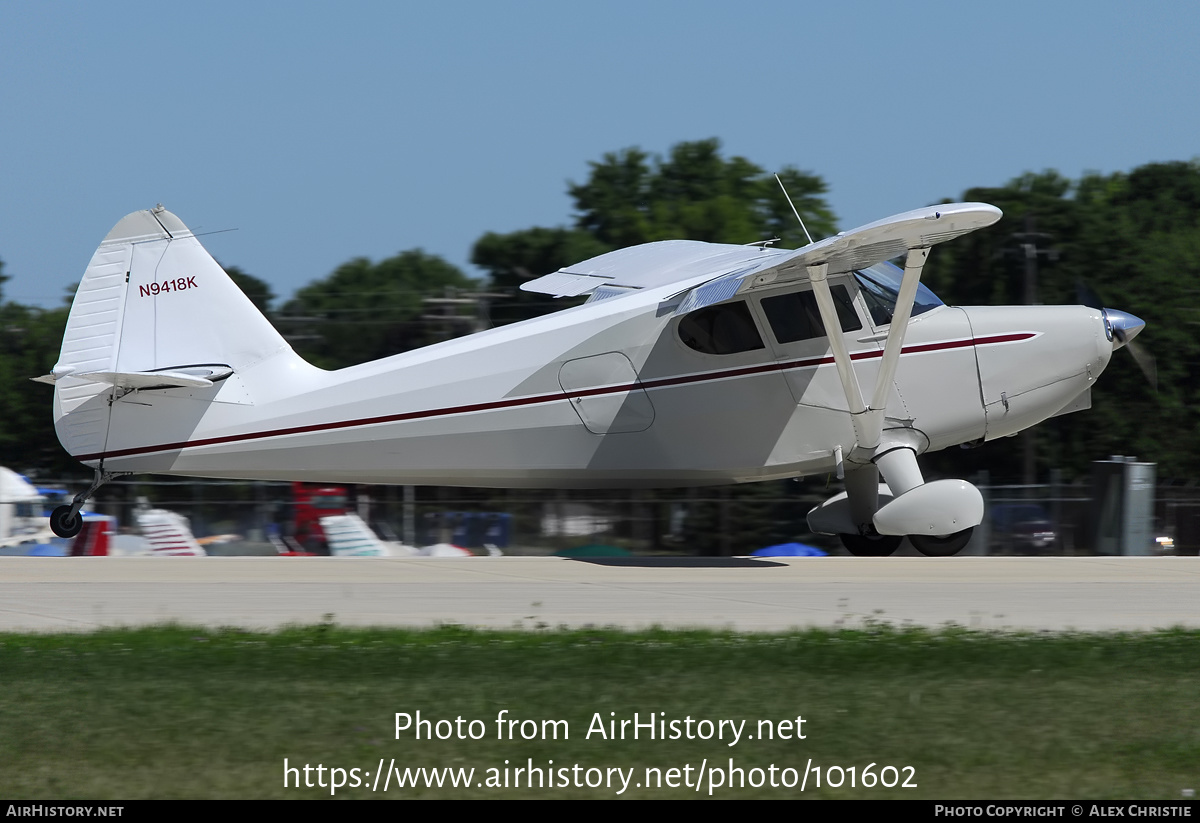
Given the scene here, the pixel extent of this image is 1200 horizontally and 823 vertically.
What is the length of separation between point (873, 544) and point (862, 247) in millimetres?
3348

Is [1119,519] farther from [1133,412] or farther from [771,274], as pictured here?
[1133,412]

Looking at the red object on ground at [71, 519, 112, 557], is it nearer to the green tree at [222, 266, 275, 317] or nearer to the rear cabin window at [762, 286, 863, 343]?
the rear cabin window at [762, 286, 863, 343]

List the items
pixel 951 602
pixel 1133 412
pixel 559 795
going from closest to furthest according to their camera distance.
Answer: pixel 559 795
pixel 951 602
pixel 1133 412

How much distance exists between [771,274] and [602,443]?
2171 mm

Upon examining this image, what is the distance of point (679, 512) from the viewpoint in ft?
101

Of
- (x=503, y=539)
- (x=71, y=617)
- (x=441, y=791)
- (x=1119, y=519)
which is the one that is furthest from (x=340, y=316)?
(x=441, y=791)

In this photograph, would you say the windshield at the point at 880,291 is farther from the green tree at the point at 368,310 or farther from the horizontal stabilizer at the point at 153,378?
the green tree at the point at 368,310

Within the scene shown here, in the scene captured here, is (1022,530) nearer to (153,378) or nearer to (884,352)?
(884,352)

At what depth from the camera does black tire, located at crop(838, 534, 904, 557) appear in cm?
1299

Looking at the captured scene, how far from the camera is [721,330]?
12.1 m

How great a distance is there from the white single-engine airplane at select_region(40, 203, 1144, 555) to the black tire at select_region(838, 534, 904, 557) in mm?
762

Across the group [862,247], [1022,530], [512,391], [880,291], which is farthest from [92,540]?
[862,247]

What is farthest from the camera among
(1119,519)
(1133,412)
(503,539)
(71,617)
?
(1133,412)
